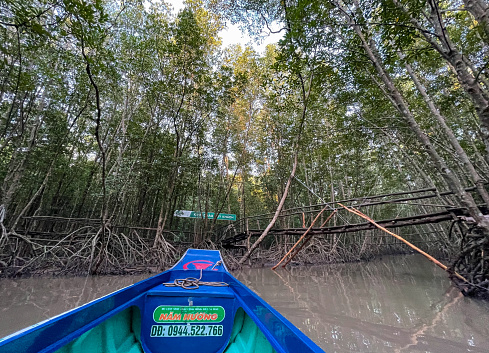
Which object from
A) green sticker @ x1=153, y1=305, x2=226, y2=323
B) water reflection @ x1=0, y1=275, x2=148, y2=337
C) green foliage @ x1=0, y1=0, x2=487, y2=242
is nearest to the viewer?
green sticker @ x1=153, y1=305, x2=226, y2=323

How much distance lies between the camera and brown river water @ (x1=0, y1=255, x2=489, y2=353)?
1.95 metres

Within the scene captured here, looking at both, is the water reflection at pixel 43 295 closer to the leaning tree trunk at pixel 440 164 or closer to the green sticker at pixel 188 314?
the green sticker at pixel 188 314

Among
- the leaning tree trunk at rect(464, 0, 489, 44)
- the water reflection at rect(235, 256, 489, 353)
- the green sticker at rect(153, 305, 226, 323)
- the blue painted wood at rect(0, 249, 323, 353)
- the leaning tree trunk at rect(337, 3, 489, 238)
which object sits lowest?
the water reflection at rect(235, 256, 489, 353)

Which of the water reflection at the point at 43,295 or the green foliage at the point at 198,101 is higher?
the green foliage at the point at 198,101

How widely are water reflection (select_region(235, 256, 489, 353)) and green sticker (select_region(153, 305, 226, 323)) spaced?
1.06m

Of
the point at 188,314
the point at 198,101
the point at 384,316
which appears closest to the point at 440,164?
the point at 384,316

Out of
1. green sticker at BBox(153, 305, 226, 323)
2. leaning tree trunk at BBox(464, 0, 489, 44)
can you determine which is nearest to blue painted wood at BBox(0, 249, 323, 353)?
green sticker at BBox(153, 305, 226, 323)

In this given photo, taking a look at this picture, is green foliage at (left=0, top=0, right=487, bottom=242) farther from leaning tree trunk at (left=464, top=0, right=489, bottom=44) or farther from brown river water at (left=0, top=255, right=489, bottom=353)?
brown river water at (left=0, top=255, right=489, bottom=353)

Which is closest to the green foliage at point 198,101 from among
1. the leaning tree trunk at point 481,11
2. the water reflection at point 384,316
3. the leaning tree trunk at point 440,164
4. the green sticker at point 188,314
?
the leaning tree trunk at point 440,164

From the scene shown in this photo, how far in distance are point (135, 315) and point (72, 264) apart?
4636mm

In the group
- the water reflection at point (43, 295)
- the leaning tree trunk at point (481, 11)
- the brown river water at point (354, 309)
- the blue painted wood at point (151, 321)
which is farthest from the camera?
the water reflection at point (43, 295)

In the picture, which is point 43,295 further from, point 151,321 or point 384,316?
point 384,316

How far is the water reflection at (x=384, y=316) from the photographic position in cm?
191

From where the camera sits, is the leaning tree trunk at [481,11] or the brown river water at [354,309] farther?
the brown river water at [354,309]
